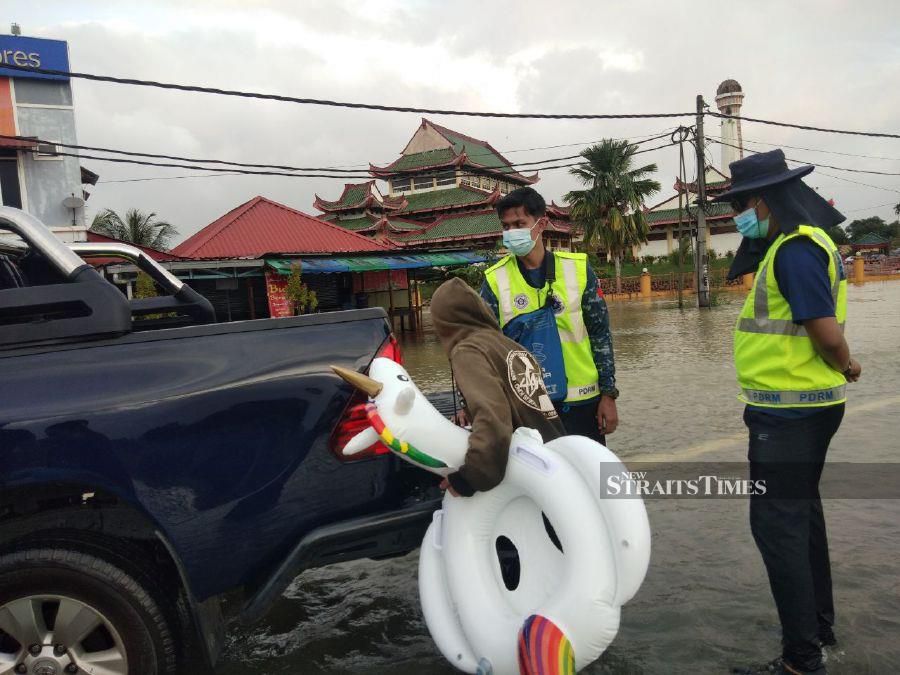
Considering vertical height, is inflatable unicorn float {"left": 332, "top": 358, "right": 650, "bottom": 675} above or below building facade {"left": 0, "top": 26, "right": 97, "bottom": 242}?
below

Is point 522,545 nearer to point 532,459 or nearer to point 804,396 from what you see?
point 532,459

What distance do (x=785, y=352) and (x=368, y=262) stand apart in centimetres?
1728

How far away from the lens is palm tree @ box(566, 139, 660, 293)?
135 ft

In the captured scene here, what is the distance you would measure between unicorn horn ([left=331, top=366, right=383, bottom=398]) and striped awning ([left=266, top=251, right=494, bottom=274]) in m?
15.7

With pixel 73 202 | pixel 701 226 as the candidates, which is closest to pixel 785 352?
pixel 73 202

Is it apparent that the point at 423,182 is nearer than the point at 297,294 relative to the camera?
No

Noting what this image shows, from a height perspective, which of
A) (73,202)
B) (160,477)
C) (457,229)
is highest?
(457,229)

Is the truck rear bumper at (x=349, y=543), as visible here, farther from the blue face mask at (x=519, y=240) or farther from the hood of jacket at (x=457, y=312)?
the blue face mask at (x=519, y=240)

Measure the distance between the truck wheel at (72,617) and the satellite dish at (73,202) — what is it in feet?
62.6

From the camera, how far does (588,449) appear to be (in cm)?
210

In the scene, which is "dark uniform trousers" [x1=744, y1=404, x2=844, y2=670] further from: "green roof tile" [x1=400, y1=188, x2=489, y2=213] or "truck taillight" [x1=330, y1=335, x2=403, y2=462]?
"green roof tile" [x1=400, y1=188, x2=489, y2=213]

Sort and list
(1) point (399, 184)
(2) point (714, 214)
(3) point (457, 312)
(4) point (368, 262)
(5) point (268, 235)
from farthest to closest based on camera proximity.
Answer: (2) point (714, 214) → (1) point (399, 184) → (5) point (268, 235) → (4) point (368, 262) → (3) point (457, 312)

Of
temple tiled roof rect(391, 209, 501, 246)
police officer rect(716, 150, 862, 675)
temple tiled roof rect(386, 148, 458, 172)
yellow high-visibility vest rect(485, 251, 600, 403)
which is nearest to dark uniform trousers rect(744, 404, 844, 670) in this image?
police officer rect(716, 150, 862, 675)

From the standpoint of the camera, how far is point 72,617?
2.01 meters
